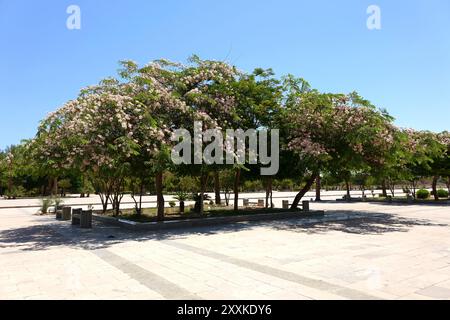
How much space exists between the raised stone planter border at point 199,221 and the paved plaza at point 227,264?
718 millimetres

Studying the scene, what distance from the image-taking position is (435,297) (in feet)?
18.2

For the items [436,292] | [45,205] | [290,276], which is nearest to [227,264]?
[290,276]

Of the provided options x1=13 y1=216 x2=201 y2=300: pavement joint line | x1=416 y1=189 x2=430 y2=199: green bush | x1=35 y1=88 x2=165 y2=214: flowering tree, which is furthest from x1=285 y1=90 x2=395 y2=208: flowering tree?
x1=416 y1=189 x2=430 y2=199: green bush

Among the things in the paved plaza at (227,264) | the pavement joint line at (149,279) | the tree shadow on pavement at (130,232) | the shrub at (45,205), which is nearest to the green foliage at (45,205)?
the shrub at (45,205)

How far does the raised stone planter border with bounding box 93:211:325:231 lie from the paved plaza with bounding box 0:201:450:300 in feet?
2.36

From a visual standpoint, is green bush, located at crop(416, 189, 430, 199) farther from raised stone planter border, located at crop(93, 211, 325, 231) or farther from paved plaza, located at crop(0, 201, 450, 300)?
paved plaza, located at crop(0, 201, 450, 300)

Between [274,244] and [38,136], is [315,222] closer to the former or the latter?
[274,244]

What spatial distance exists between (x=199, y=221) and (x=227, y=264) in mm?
7276

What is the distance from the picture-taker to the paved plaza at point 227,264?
599 cm

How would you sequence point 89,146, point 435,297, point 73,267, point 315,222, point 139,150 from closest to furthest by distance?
point 435,297
point 73,267
point 89,146
point 139,150
point 315,222

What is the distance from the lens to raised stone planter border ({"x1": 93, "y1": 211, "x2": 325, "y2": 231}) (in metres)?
14.0

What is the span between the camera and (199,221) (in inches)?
598
